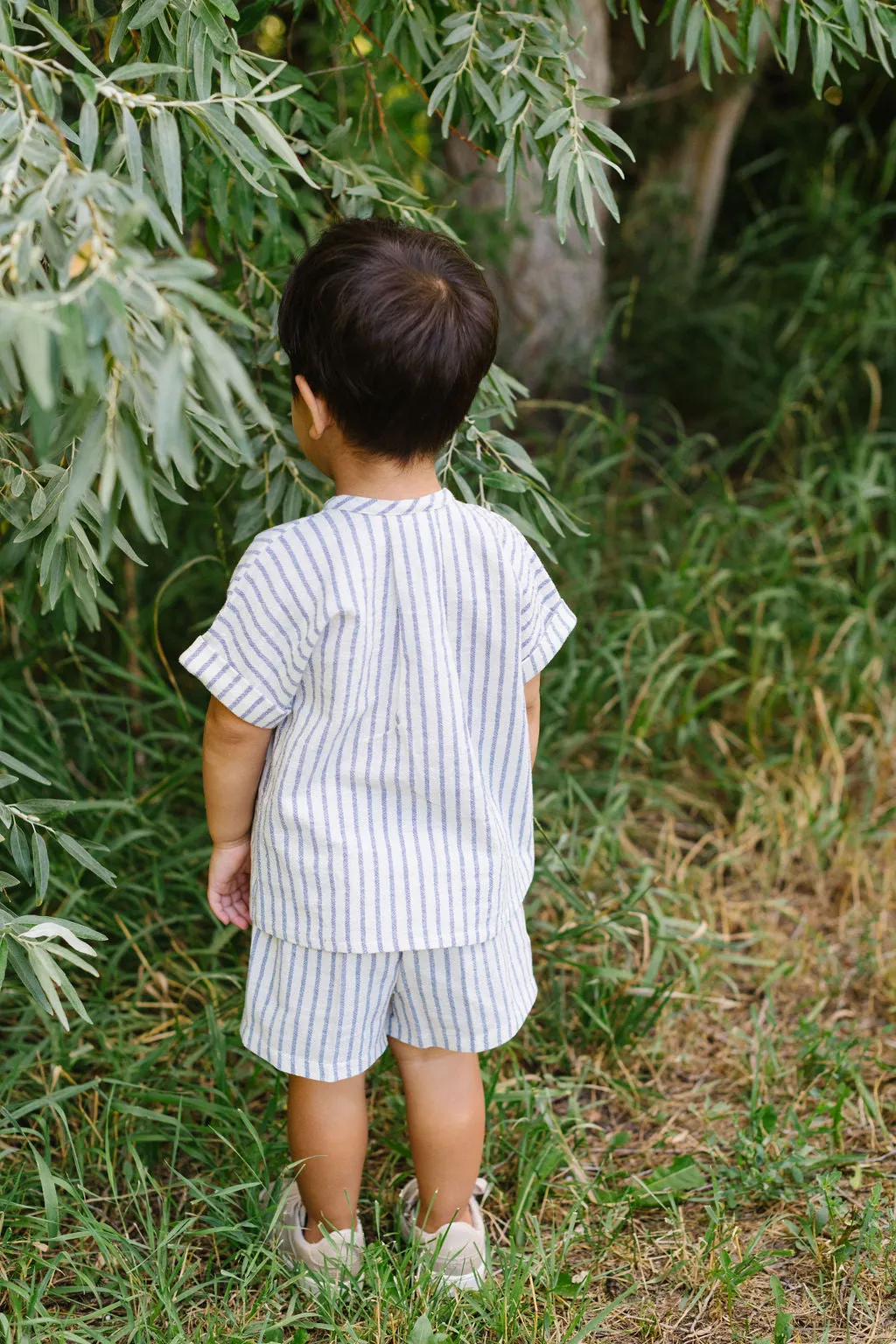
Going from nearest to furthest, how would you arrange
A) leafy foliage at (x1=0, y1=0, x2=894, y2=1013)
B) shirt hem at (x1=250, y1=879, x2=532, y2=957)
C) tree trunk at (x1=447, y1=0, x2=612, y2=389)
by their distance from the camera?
leafy foliage at (x1=0, y1=0, x2=894, y2=1013) < shirt hem at (x1=250, y1=879, x2=532, y2=957) < tree trunk at (x1=447, y1=0, x2=612, y2=389)

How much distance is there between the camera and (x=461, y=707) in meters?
1.40

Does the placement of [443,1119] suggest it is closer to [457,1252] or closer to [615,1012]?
[457,1252]

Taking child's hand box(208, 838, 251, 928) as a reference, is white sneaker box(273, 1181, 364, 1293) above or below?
below

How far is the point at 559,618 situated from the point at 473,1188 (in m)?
0.82

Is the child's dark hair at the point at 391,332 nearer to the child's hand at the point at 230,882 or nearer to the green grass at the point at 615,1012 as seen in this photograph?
the child's hand at the point at 230,882

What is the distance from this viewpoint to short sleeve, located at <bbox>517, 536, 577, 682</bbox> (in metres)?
1.42

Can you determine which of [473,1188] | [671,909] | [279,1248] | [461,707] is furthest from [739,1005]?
[461,707]

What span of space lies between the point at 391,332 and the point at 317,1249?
117cm

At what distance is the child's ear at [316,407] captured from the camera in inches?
52.6

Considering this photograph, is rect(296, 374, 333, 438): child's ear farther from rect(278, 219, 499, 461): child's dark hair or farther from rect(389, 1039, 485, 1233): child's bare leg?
rect(389, 1039, 485, 1233): child's bare leg

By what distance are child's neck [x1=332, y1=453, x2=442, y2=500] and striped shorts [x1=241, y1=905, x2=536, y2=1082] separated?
0.54 meters

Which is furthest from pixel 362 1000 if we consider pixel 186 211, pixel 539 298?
pixel 539 298

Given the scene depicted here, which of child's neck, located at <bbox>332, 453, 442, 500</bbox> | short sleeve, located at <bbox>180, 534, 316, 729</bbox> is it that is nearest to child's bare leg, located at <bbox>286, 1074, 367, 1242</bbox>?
short sleeve, located at <bbox>180, 534, 316, 729</bbox>

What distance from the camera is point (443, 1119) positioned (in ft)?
5.25
